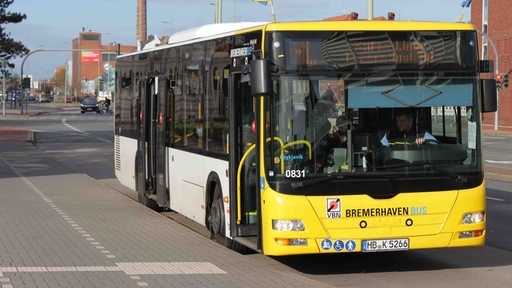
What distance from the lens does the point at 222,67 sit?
12320 mm

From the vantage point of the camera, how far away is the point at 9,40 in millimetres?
Result: 65125

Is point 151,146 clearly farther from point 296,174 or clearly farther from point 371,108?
point 371,108

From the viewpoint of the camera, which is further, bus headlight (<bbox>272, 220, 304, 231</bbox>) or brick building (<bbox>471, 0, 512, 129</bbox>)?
brick building (<bbox>471, 0, 512, 129</bbox>)

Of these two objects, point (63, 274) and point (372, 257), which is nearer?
point (63, 274)

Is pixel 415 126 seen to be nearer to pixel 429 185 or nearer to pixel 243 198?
pixel 429 185

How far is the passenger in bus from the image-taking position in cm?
1051

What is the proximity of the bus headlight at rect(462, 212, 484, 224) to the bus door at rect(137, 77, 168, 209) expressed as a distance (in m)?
6.42

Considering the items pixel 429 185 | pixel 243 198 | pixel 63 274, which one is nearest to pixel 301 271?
pixel 243 198

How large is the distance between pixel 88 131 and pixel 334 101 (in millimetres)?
48439

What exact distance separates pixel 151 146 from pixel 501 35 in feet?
197

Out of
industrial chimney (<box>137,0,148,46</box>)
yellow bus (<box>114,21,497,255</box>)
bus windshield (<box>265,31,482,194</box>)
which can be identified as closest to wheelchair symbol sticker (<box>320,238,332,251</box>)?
yellow bus (<box>114,21,497,255</box>)

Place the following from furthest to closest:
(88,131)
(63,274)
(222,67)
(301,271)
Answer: (88,131), (222,67), (301,271), (63,274)

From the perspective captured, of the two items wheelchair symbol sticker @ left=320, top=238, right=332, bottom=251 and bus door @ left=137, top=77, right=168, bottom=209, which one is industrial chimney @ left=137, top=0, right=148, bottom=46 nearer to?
bus door @ left=137, top=77, right=168, bottom=209

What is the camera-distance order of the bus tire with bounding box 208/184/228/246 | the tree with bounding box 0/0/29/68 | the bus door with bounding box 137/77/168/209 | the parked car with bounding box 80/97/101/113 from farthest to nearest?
1. the parked car with bounding box 80/97/101/113
2. the tree with bounding box 0/0/29/68
3. the bus door with bounding box 137/77/168/209
4. the bus tire with bounding box 208/184/228/246
